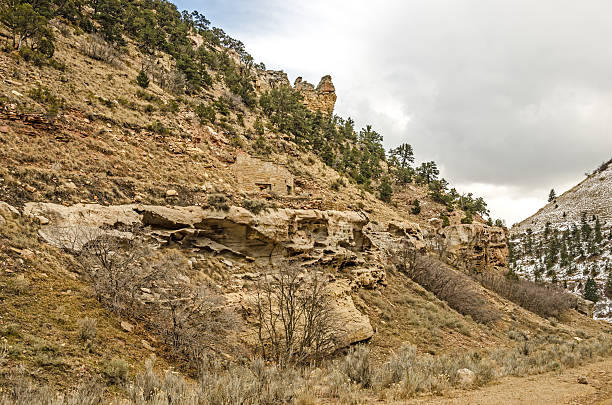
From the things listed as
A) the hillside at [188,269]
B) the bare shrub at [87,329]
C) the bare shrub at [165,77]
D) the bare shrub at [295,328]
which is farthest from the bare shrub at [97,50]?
the bare shrub at [87,329]

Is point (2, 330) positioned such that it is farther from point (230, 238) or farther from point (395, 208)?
point (395, 208)

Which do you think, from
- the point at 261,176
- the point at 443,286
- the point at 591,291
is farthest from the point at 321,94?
the point at 591,291

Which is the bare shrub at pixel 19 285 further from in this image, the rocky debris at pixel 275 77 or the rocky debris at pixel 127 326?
the rocky debris at pixel 275 77

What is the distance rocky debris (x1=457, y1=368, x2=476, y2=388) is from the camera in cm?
780

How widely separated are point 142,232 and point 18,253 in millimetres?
3483

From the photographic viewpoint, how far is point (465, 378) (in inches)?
314

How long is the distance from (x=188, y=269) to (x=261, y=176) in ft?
35.2

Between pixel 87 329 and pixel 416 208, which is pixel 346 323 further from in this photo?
pixel 416 208

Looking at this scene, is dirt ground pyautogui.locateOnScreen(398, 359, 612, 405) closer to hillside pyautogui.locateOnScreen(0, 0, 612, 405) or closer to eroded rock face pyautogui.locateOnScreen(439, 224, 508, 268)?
hillside pyautogui.locateOnScreen(0, 0, 612, 405)

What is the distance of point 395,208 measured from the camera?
39.4m

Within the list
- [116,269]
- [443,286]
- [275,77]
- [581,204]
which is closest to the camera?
[116,269]

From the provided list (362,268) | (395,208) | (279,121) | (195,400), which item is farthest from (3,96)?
(395,208)

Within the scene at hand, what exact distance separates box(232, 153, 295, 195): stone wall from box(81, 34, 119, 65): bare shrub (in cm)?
1371

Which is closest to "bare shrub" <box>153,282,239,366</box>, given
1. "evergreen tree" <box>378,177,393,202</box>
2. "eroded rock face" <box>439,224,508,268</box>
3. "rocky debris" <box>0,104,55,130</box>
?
"rocky debris" <box>0,104,55,130</box>
